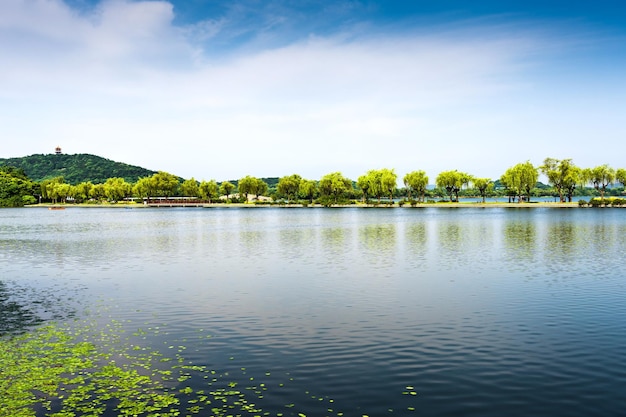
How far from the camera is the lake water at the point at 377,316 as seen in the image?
48.6 feet

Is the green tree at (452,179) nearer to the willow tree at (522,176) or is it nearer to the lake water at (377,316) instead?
the willow tree at (522,176)

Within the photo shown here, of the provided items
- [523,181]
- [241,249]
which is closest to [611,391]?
[241,249]

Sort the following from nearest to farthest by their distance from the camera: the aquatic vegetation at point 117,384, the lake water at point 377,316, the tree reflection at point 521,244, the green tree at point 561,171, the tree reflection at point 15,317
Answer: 1. the aquatic vegetation at point 117,384
2. the lake water at point 377,316
3. the tree reflection at point 15,317
4. the tree reflection at point 521,244
5. the green tree at point 561,171

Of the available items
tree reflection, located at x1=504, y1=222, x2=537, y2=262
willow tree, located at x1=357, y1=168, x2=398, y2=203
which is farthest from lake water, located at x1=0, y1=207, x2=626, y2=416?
willow tree, located at x1=357, y1=168, x2=398, y2=203

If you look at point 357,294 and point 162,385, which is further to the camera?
point 357,294

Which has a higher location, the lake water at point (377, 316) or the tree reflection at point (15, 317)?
the lake water at point (377, 316)

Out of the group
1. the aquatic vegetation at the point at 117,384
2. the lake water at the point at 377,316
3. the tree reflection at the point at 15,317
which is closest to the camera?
the aquatic vegetation at the point at 117,384

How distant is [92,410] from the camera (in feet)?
44.8

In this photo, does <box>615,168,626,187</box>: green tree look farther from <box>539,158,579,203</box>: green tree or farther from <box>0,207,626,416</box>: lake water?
<box>0,207,626,416</box>: lake water

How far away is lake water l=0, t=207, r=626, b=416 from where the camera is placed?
48.6ft

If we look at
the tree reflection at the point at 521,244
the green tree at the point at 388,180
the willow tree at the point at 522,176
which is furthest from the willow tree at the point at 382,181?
the tree reflection at the point at 521,244

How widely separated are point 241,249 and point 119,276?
18420mm

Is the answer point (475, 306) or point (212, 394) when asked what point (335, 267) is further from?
A: point (212, 394)

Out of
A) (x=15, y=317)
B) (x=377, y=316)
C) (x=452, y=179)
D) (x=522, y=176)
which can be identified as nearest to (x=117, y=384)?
(x=377, y=316)
